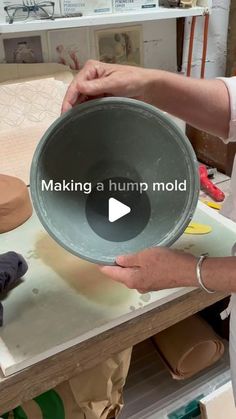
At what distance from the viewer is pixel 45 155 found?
2.43 feet

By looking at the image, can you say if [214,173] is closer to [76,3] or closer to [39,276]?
[76,3]

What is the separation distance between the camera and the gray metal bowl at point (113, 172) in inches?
28.7

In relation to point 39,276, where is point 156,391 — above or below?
below

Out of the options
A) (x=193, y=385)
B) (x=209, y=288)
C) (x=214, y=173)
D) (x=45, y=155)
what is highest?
(x=45, y=155)

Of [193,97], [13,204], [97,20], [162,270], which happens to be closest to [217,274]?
[162,270]

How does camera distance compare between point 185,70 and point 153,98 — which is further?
point 185,70

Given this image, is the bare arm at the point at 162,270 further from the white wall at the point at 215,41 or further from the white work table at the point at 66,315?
the white wall at the point at 215,41

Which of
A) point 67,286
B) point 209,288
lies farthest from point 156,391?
point 209,288

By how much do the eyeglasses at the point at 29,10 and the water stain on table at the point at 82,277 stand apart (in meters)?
0.55

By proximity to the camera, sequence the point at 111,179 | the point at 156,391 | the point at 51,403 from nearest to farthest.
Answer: the point at 111,179
the point at 51,403
the point at 156,391

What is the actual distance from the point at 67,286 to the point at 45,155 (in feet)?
0.85

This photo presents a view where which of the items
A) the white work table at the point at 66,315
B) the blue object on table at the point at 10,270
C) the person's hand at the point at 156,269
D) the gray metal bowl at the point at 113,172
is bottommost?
the white work table at the point at 66,315

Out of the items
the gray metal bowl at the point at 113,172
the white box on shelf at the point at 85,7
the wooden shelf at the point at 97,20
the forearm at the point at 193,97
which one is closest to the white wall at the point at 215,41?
the wooden shelf at the point at 97,20

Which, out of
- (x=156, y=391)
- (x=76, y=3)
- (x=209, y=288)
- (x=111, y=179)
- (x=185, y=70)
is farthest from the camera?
(x=185, y=70)
